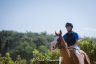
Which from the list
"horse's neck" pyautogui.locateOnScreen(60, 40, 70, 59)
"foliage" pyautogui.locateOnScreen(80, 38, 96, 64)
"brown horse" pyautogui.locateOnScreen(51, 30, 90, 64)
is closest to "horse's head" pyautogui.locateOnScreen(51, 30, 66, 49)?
"brown horse" pyautogui.locateOnScreen(51, 30, 90, 64)

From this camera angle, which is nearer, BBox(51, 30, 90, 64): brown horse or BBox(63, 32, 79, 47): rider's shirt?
BBox(51, 30, 90, 64): brown horse

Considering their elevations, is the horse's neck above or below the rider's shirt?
below

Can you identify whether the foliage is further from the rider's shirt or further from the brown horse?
the brown horse

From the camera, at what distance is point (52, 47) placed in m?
9.09

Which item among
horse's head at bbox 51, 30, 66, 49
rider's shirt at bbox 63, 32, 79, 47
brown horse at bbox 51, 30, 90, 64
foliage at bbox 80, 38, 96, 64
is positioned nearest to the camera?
horse's head at bbox 51, 30, 66, 49

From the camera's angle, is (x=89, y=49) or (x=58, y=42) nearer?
(x=58, y=42)

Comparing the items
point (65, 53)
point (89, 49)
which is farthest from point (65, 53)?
point (89, 49)

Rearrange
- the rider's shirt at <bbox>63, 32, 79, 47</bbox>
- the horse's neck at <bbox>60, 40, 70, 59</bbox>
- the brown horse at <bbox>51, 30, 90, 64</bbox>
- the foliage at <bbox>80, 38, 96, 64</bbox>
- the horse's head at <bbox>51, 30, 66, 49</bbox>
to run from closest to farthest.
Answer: the horse's head at <bbox>51, 30, 66, 49</bbox> < the brown horse at <bbox>51, 30, 90, 64</bbox> < the horse's neck at <bbox>60, 40, 70, 59</bbox> < the rider's shirt at <bbox>63, 32, 79, 47</bbox> < the foliage at <bbox>80, 38, 96, 64</bbox>

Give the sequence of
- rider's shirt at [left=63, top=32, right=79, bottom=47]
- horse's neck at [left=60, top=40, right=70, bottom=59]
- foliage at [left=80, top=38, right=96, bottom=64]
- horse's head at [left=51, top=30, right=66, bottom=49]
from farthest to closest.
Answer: foliage at [left=80, top=38, right=96, bottom=64]
rider's shirt at [left=63, top=32, right=79, bottom=47]
horse's neck at [left=60, top=40, right=70, bottom=59]
horse's head at [left=51, top=30, right=66, bottom=49]

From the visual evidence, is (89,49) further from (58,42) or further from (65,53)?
(58,42)

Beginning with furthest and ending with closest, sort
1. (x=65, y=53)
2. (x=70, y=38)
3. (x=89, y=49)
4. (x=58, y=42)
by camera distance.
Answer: (x=89, y=49)
(x=70, y=38)
(x=65, y=53)
(x=58, y=42)

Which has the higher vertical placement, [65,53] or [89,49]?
[65,53]

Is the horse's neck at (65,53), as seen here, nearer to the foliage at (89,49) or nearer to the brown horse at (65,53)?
the brown horse at (65,53)

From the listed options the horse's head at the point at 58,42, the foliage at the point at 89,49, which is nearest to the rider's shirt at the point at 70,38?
the horse's head at the point at 58,42
